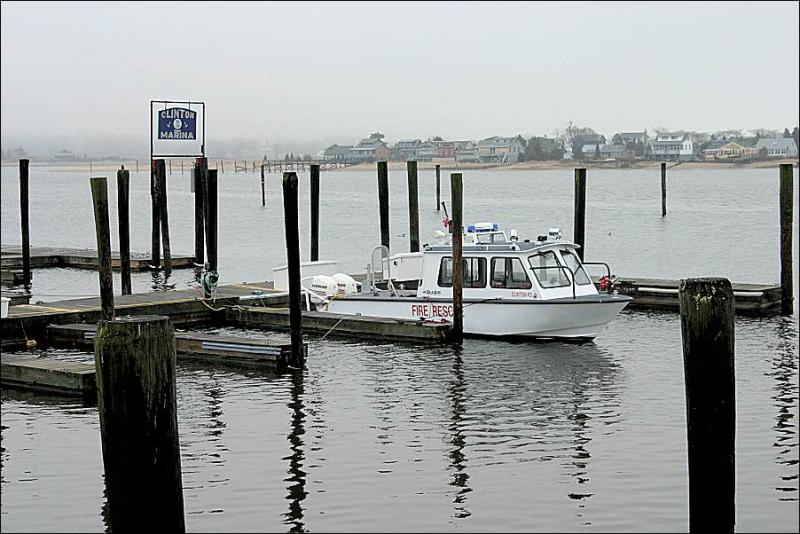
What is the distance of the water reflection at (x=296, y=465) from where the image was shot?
40.8 ft

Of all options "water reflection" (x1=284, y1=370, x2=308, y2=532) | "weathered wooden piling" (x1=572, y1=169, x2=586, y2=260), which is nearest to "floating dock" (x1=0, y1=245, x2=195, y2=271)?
"weathered wooden piling" (x1=572, y1=169, x2=586, y2=260)

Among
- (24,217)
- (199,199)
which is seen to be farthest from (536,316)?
(199,199)

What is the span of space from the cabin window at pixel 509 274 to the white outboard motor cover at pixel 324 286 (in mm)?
4019

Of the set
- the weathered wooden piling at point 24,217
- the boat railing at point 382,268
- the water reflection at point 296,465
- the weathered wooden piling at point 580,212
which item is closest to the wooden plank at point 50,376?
the water reflection at point 296,465

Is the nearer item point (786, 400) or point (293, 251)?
point (786, 400)

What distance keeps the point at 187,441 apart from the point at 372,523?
14.1ft

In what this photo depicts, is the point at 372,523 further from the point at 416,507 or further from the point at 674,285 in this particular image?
the point at 674,285

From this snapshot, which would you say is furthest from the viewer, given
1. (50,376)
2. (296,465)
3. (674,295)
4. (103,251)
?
(674,295)

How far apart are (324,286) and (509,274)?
4484 mm

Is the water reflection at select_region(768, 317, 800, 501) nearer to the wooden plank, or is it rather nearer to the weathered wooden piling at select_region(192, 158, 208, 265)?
the wooden plank

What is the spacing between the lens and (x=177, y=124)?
131 ft

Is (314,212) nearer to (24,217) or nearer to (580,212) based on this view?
(24,217)

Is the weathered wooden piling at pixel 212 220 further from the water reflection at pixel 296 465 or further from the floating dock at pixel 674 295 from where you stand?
the water reflection at pixel 296 465

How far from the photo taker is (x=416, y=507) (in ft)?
41.8
